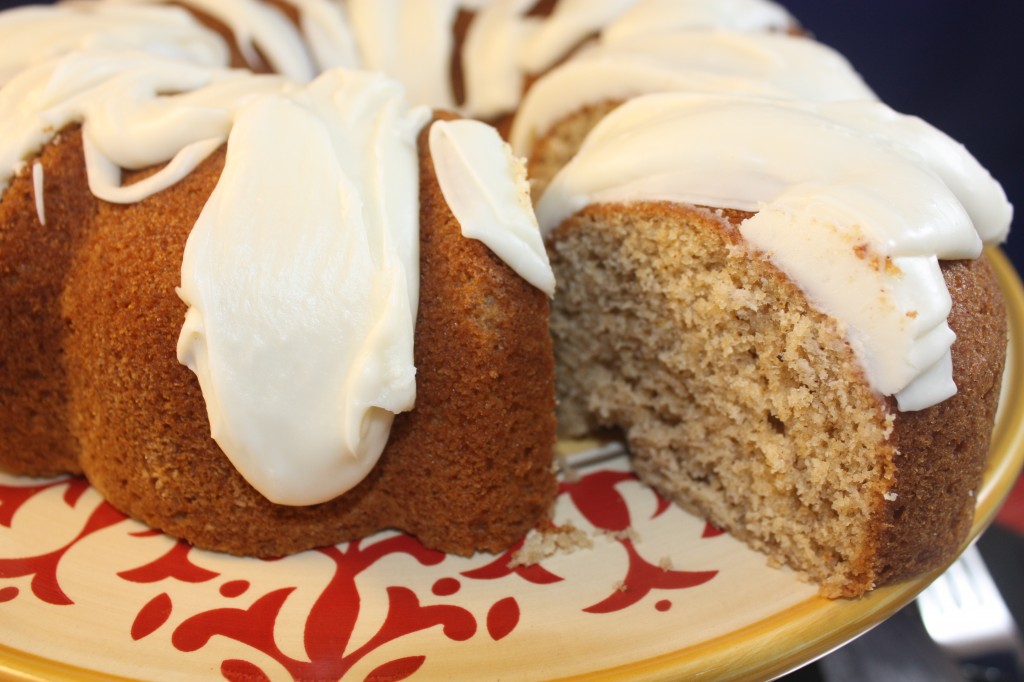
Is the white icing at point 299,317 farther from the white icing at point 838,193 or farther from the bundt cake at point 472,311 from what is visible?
the white icing at point 838,193

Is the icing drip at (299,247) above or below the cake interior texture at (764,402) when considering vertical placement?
above

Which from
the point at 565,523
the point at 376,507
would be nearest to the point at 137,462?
the point at 376,507

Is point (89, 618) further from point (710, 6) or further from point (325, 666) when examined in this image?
point (710, 6)

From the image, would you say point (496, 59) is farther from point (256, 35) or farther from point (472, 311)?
point (472, 311)

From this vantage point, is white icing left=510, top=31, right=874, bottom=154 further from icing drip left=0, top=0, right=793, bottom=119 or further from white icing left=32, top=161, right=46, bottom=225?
white icing left=32, top=161, right=46, bottom=225

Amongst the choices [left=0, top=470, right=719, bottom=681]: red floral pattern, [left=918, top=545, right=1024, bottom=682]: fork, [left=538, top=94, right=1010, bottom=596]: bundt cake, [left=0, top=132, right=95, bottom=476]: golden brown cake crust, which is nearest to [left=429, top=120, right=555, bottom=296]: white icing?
[left=538, top=94, right=1010, bottom=596]: bundt cake

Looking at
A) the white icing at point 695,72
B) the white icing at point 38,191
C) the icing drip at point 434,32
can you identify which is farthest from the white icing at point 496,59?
the white icing at point 38,191

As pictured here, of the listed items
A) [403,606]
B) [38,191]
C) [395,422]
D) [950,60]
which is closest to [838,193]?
[395,422]
